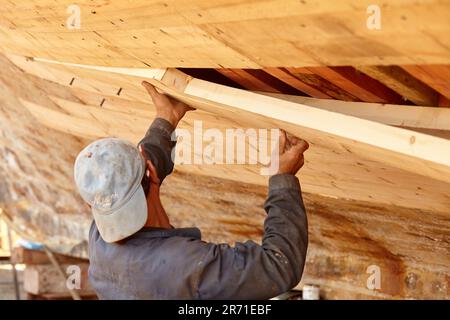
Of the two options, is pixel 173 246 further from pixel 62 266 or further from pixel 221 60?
pixel 62 266

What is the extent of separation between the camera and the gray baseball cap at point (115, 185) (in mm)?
2047

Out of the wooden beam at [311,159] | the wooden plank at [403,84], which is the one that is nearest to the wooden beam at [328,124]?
the wooden beam at [311,159]

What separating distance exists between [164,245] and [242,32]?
621mm

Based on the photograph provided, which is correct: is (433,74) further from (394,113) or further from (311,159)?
(311,159)

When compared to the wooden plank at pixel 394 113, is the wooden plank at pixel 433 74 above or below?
above

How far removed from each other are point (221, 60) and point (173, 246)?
595 millimetres

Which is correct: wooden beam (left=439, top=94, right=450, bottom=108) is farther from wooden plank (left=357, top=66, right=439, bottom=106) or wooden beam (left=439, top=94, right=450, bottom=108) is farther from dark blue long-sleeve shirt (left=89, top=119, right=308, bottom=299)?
dark blue long-sleeve shirt (left=89, top=119, right=308, bottom=299)

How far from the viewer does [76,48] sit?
112 inches

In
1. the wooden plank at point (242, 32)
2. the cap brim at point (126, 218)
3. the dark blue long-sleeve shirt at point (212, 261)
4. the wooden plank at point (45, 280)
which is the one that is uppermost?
the wooden plank at point (242, 32)

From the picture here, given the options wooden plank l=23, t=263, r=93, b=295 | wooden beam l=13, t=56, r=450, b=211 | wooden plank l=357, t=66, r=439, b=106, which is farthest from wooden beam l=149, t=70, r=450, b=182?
wooden plank l=23, t=263, r=93, b=295

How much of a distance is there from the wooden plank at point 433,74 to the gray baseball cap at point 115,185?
30.9 inches

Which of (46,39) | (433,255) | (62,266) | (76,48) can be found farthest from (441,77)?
(62,266)

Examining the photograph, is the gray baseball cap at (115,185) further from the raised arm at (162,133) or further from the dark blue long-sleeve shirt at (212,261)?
the raised arm at (162,133)

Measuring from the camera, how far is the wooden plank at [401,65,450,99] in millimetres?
1829
